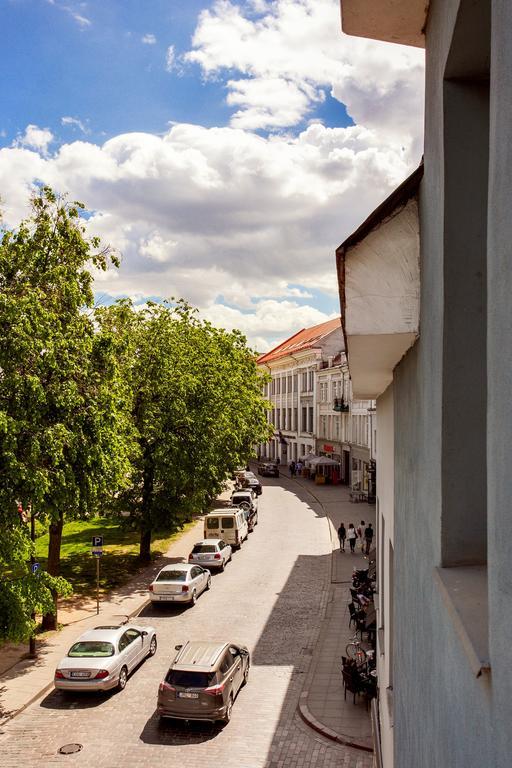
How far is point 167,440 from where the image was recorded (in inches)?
1078

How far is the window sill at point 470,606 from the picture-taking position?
1.96m

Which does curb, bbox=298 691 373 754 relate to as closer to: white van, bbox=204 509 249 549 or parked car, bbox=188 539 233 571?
parked car, bbox=188 539 233 571

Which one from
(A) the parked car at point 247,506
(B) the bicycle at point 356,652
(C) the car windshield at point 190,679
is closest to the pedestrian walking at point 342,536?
(A) the parked car at point 247,506

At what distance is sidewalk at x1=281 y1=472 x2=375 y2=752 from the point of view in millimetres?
14289

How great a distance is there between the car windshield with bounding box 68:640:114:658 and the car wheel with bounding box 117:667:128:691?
0.53 m

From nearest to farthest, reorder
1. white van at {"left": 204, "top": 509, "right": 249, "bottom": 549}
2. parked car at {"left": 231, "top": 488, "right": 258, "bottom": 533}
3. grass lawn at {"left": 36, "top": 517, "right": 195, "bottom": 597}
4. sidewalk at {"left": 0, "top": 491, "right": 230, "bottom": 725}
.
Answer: sidewalk at {"left": 0, "top": 491, "right": 230, "bottom": 725} < grass lawn at {"left": 36, "top": 517, "right": 195, "bottom": 597} < white van at {"left": 204, "top": 509, "right": 249, "bottom": 549} < parked car at {"left": 231, "top": 488, "right": 258, "bottom": 533}

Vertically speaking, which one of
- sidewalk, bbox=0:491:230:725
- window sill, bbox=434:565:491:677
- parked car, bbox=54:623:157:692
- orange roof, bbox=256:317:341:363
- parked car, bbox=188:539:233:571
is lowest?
sidewalk, bbox=0:491:230:725

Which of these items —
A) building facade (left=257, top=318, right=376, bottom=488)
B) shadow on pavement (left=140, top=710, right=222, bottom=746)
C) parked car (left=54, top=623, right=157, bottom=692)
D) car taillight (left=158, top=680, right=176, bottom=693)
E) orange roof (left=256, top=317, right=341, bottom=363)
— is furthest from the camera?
orange roof (left=256, top=317, right=341, bottom=363)

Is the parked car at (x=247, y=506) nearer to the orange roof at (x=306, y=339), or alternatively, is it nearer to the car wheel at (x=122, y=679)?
the orange roof at (x=306, y=339)

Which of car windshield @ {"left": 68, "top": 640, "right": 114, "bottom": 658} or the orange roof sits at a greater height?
the orange roof

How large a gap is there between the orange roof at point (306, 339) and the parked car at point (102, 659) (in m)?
30.2

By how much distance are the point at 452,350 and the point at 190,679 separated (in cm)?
1375

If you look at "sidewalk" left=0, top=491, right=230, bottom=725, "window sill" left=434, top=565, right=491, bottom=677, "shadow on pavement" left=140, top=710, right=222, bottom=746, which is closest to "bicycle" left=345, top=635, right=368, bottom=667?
"shadow on pavement" left=140, top=710, right=222, bottom=746

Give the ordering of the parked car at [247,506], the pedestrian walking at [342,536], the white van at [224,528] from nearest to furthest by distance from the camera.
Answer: the pedestrian walking at [342,536] → the white van at [224,528] → the parked car at [247,506]
